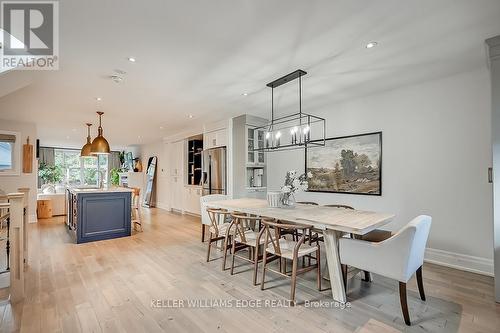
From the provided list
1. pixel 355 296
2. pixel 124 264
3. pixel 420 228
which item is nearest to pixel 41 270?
pixel 124 264

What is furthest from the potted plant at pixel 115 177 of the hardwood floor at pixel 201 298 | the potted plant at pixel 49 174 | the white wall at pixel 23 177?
the hardwood floor at pixel 201 298

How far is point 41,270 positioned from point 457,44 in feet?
17.8

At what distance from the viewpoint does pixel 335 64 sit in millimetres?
2756

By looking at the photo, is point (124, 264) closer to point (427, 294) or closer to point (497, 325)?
point (427, 294)

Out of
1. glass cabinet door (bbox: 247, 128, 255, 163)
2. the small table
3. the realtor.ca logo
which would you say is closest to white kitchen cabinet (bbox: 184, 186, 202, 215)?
glass cabinet door (bbox: 247, 128, 255, 163)

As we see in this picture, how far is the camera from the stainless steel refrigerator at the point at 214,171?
5.52 m

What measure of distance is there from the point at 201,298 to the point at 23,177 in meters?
6.14

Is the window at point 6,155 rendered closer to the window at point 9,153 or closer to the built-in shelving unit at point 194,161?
the window at point 9,153

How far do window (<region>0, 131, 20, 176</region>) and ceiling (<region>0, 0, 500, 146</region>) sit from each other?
1.96 metres

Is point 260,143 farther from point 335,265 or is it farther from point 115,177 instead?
point 115,177

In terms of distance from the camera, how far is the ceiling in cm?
183

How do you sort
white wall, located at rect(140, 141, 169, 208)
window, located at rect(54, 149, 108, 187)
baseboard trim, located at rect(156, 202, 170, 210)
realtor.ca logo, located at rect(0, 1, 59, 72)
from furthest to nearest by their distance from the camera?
window, located at rect(54, 149, 108, 187) → white wall, located at rect(140, 141, 169, 208) → baseboard trim, located at rect(156, 202, 170, 210) → realtor.ca logo, located at rect(0, 1, 59, 72)

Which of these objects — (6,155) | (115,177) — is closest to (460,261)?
(6,155)

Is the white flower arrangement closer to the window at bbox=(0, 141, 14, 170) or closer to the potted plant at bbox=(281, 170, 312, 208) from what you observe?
the potted plant at bbox=(281, 170, 312, 208)
